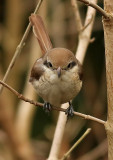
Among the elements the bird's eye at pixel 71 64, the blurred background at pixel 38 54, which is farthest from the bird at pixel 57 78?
the blurred background at pixel 38 54

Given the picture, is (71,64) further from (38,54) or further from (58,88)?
(38,54)

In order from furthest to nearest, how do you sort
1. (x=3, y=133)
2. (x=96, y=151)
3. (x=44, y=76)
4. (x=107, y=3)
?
(x=96, y=151), (x=3, y=133), (x=44, y=76), (x=107, y=3)

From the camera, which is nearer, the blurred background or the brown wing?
the brown wing

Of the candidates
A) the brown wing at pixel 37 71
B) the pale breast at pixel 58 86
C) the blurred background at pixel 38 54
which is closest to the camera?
the pale breast at pixel 58 86

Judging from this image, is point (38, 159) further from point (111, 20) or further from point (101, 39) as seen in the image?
point (111, 20)

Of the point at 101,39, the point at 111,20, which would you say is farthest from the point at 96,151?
the point at 111,20

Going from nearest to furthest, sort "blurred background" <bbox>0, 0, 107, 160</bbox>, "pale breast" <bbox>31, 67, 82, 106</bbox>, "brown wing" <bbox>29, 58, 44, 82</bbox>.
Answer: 1. "pale breast" <bbox>31, 67, 82, 106</bbox>
2. "brown wing" <bbox>29, 58, 44, 82</bbox>
3. "blurred background" <bbox>0, 0, 107, 160</bbox>

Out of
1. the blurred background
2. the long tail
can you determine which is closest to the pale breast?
the long tail

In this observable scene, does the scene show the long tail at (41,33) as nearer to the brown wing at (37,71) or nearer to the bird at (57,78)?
the bird at (57,78)

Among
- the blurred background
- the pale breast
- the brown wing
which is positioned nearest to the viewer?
the pale breast

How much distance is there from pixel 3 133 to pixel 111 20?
1.95 metres

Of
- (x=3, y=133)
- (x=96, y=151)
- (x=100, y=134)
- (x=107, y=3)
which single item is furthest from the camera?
(x=100, y=134)

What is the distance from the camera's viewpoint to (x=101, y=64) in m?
4.11

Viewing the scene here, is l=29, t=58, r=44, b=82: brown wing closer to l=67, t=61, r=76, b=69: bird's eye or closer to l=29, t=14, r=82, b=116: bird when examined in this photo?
l=29, t=14, r=82, b=116: bird
